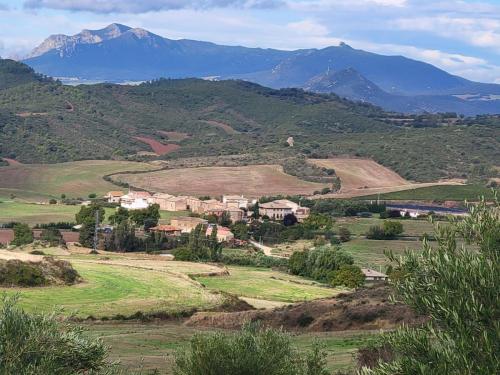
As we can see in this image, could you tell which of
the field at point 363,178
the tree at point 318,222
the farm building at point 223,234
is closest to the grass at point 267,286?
the farm building at point 223,234

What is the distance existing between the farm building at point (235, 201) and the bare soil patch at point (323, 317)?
67.9 m

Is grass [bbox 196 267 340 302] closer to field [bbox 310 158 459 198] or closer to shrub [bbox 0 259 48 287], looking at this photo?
shrub [bbox 0 259 48 287]

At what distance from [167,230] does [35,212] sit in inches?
668

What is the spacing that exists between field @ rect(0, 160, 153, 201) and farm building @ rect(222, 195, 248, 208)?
709 inches

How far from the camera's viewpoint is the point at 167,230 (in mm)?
95562

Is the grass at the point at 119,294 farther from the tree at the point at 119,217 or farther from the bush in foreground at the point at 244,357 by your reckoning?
the tree at the point at 119,217

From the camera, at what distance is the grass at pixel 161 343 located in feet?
93.5

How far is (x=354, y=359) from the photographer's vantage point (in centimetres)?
2764

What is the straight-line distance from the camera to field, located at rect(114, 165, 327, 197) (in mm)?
132125

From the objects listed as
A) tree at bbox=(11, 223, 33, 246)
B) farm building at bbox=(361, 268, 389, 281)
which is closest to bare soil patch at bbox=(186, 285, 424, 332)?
farm building at bbox=(361, 268, 389, 281)

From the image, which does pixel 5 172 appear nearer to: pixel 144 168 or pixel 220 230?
pixel 144 168

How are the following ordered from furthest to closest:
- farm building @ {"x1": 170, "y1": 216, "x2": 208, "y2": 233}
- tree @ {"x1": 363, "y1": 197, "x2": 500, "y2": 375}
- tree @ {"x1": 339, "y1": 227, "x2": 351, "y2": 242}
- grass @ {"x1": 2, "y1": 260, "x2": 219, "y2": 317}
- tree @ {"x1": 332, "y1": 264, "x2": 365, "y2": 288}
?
1. farm building @ {"x1": 170, "y1": 216, "x2": 208, "y2": 233}
2. tree @ {"x1": 339, "y1": 227, "x2": 351, "y2": 242}
3. tree @ {"x1": 332, "y1": 264, "x2": 365, "y2": 288}
4. grass @ {"x1": 2, "y1": 260, "x2": 219, "y2": 317}
5. tree @ {"x1": 363, "y1": 197, "x2": 500, "y2": 375}

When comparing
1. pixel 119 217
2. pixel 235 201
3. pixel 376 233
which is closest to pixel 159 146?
pixel 235 201

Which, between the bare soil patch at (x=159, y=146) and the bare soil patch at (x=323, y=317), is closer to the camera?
the bare soil patch at (x=323, y=317)
